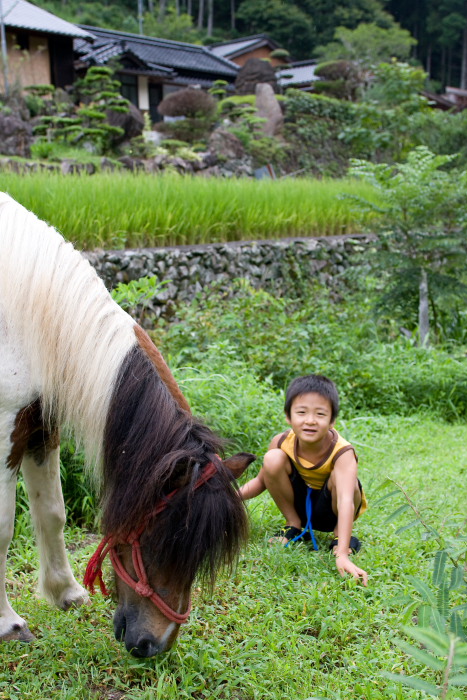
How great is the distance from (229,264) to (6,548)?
542cm

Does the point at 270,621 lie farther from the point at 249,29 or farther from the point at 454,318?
the point at 249,29

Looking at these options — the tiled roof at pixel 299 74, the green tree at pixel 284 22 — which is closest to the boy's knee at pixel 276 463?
the tiled roof at pixel 299 74

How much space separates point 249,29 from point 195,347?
37732mm

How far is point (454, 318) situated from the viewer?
6898 millimetres

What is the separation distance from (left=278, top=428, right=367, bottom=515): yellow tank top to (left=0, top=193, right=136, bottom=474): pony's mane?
3.60ft

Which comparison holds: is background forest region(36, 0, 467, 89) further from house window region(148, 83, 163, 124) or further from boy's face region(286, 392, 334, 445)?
boy's face region(286, 392, 334, 445)

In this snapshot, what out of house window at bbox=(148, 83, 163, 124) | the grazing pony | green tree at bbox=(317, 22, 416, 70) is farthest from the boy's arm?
green tree at bbox=(317, 22, 416, 70)

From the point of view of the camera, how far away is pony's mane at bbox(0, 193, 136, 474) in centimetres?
200

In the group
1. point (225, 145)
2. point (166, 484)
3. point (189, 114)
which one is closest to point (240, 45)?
point (189, 114)

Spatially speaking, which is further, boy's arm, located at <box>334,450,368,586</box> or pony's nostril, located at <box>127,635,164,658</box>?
boy's arm, located at <box>334,450,368,586</box>

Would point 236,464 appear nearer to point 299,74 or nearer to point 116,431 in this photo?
point 116,431

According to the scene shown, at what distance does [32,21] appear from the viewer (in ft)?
60.2

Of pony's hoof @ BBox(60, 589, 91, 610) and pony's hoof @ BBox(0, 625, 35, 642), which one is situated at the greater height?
pony's hoof @ BBox(0, 625, 35, 642)

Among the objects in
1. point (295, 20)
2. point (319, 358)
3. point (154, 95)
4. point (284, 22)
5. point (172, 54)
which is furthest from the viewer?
point (284, 22)
